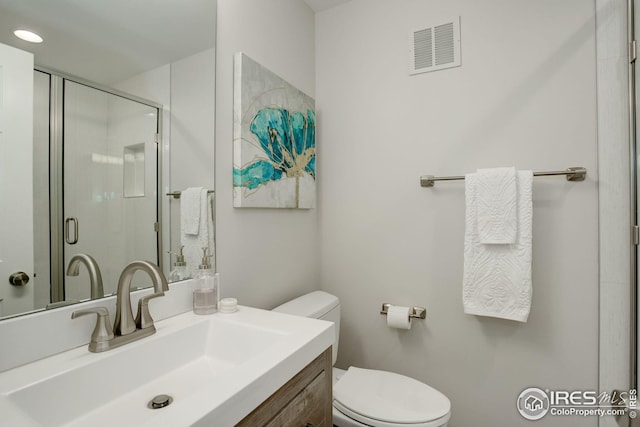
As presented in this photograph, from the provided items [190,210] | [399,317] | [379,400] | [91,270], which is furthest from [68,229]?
[399,317]

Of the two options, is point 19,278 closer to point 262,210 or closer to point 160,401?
point 160,401

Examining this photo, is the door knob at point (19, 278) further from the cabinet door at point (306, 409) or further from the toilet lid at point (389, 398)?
the toilet lid at point (389, 398)

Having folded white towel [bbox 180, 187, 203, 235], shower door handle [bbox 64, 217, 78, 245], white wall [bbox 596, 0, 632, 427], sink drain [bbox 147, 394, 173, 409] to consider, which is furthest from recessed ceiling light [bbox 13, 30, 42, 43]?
white wall [bbox 596, 0, 632, 427]

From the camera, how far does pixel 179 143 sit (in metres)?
1.13

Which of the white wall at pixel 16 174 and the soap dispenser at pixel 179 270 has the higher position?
the white wall at pixel 16 174

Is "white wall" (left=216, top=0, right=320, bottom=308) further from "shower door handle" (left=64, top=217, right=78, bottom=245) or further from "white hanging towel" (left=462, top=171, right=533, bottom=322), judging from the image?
"white hanging towel" (left=462, top=171, right=533, bottom=322)

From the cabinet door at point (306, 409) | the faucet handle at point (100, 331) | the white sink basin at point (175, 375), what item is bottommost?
the cabinet door at point (306, 409)

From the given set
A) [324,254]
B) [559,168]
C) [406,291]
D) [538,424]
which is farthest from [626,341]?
[324,254]

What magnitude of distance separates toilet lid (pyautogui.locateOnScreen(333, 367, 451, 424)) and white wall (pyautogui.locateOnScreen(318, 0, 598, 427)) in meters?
0.32

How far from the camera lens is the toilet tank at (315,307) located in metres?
1.46

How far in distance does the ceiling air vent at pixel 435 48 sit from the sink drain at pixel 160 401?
1696mm

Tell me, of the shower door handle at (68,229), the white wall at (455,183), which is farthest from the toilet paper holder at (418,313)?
the shower door handle at (68,229)

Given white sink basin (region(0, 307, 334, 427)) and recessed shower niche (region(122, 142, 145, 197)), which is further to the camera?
recessed shower niche (region(122, 142, 145, 197))

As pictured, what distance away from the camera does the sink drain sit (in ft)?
2.52
